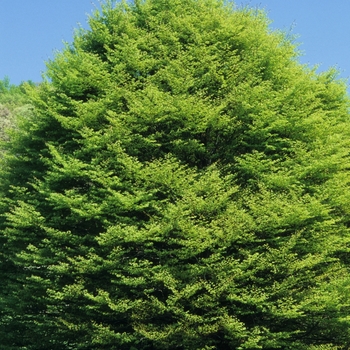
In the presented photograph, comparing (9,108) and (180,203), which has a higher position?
(9,108)

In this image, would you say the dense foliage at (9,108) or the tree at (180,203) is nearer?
the tree at (180,203)

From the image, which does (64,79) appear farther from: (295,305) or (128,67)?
(295,305)

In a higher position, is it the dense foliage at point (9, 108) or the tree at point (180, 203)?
the dense foliage at point (9, 108)

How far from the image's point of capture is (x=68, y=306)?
1658 centimetres

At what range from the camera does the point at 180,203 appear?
15.0 metres

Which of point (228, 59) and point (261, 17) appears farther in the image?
point (261, 17)

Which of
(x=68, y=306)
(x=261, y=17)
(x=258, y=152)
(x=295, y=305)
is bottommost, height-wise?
(x=295, y=305)

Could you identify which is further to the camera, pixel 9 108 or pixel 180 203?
pixel 9 108

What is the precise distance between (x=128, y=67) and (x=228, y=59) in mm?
4182

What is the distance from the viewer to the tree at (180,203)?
14.7m

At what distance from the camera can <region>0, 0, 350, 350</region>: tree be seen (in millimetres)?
14695

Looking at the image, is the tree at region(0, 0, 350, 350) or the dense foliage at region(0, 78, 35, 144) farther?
the dense foliage at region(0, 78, 35, 144)

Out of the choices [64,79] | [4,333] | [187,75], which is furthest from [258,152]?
[4,333]

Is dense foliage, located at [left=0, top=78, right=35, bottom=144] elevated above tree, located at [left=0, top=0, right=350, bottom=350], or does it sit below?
above
